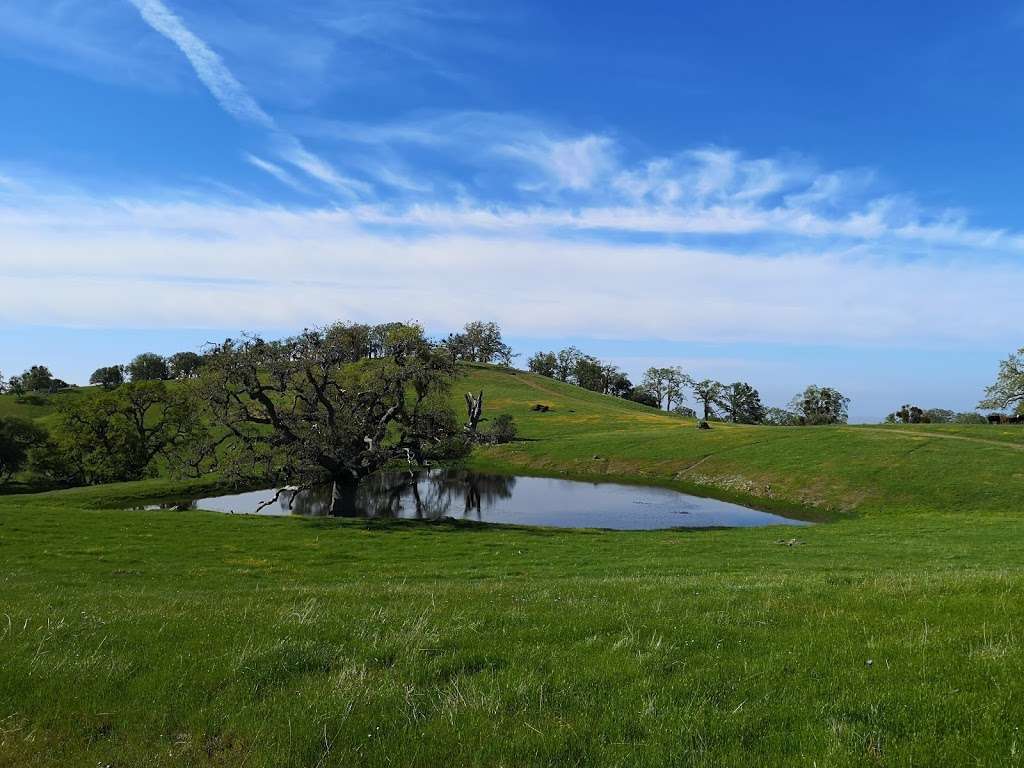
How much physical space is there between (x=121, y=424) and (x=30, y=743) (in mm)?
77630

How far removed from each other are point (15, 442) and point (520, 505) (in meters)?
66.5

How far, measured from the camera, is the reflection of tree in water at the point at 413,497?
53.9 meters

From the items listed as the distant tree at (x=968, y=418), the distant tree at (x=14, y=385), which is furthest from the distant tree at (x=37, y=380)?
the distant tree at (x=968, y=418)

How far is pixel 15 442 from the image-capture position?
3022 inches

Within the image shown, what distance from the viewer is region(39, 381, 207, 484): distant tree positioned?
70.8m

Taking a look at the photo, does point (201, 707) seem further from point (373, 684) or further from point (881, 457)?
point (881, 457)

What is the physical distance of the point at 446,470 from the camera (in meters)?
82.8

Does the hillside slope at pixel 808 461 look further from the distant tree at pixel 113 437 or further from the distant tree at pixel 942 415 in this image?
the distant tree at pixel 942 415

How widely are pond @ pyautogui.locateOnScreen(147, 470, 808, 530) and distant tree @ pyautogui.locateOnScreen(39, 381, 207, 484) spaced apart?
18.0 metres

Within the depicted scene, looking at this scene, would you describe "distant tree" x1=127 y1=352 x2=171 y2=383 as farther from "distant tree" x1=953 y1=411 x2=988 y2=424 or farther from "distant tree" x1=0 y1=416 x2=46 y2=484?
"distant tree" x1=953 y1=411 x2=988 y2=424

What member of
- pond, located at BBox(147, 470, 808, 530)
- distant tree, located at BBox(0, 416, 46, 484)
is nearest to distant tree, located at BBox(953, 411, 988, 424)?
pond, located at BBox(147, 470, 808, 530)

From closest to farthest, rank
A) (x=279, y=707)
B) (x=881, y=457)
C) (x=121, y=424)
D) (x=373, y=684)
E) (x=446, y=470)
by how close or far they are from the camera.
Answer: (x=279, y=707), (x=373, y=684), (x=881, y=457), (x=121, y=424), (x=446, y=470)

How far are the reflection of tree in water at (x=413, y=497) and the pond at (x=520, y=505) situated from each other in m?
0.09

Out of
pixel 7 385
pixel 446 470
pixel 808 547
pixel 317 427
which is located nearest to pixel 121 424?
pixel 446 470
